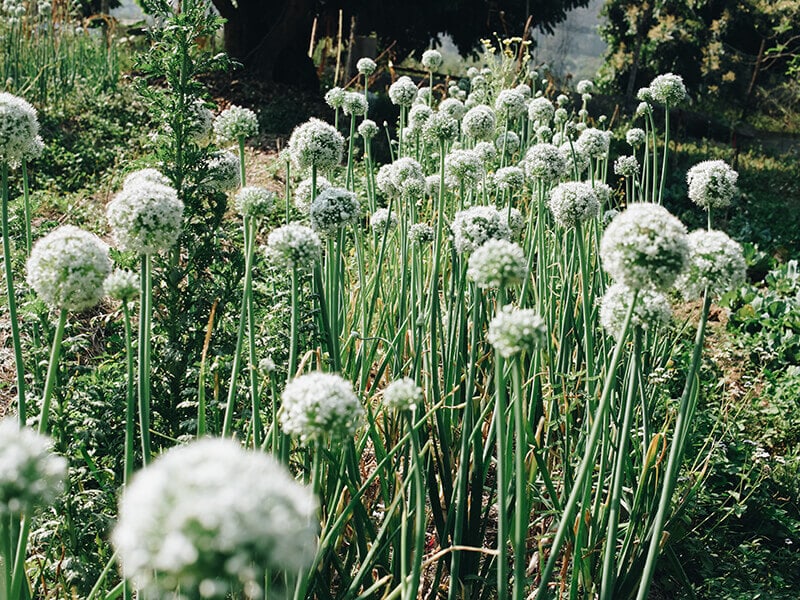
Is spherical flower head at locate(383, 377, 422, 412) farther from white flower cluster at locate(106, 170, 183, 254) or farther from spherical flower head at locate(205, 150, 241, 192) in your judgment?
spherical flower head at locate(205, 150, 241, 192)

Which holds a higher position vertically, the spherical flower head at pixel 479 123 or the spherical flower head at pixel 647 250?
the spherical flower head at pixel 479 123

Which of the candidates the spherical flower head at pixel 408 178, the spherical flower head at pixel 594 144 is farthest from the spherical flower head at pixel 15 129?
the spherical flower head at pixel 594 144

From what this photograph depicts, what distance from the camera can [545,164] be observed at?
2.88m

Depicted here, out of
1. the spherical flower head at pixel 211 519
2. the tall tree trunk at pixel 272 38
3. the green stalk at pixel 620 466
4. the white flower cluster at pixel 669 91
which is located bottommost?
the green stalk at pixel 620 466

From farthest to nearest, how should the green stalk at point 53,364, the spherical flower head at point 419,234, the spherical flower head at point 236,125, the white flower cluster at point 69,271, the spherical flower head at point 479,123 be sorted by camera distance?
the spherical flower head at point 479,123 < the spherical flower head at point 419,234 < the spherical flower head at point 236,125 < the white flower cluster at point 69,271 < the green stalk at point 53,364

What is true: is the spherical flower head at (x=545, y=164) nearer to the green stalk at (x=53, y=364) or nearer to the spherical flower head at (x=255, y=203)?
the spherical flower head at (x=255, y=203)

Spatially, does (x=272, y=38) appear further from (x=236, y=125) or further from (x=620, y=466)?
(x=620, y=466)

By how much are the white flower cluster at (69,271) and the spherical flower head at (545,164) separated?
177 centimetres

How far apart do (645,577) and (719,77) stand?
19272 mm

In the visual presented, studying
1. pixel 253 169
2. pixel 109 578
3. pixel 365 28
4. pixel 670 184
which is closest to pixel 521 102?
pixel 109 578

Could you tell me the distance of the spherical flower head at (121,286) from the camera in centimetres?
159

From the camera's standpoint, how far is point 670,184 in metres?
9.87

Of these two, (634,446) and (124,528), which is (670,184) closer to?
(634,446)

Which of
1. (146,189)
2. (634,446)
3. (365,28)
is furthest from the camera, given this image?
(365,28)
